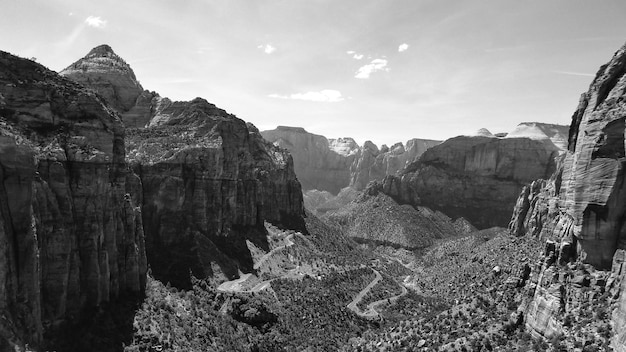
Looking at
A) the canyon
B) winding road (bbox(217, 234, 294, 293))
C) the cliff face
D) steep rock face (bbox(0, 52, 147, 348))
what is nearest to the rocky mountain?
steep rock face (bbox(0, 52, 147, 348))

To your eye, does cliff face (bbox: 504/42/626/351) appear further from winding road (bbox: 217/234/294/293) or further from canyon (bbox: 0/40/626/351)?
winding road (bbox: 217/234/294/293)

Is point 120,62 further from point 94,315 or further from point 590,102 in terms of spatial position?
point 590,102

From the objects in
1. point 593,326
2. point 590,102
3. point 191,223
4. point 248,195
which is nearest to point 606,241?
point 593,326

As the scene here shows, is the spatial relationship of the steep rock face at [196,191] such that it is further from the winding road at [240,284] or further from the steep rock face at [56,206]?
the steep rock face at [56,206]

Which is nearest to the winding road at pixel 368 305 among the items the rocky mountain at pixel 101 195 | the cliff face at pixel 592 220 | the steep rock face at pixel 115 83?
the rocky mountain at pixel 101 195

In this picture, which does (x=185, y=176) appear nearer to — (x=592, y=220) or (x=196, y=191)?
(x=196, y=191)
